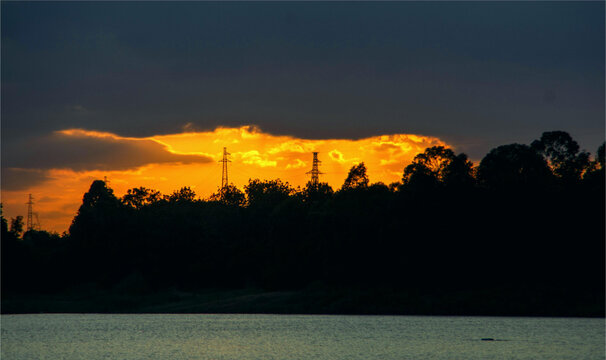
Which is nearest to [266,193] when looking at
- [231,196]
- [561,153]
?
[231,196]

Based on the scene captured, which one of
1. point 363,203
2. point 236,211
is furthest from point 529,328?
point 236,211

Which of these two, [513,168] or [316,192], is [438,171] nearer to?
[513,168]

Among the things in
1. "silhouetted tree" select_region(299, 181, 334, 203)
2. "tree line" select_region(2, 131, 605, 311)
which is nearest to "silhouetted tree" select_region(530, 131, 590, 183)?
"tree line" select_region(2, 131, 605, 311)

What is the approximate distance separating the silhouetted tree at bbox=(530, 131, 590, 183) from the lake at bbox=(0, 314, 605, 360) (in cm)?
3064

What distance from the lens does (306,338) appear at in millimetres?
91562

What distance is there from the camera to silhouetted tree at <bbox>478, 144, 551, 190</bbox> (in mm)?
126062

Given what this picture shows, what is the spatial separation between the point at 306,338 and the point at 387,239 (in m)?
41.6

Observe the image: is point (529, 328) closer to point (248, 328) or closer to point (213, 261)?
point (248, 328)

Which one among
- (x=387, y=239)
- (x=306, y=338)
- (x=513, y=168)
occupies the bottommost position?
(x=306, y=338)

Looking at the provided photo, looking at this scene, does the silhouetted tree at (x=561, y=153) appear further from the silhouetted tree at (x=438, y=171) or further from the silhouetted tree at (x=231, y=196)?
the silhouetted tree at (x=231, y=196)

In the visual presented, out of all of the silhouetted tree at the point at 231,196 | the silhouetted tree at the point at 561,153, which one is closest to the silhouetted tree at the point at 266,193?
the silhouetted tree at the point at 231,196

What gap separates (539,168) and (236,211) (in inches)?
2370

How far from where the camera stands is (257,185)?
617ft

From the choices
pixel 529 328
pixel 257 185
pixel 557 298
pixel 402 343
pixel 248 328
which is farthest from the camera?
pixel 257 185
